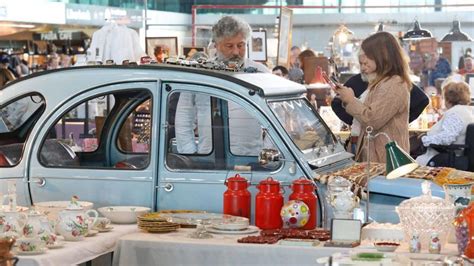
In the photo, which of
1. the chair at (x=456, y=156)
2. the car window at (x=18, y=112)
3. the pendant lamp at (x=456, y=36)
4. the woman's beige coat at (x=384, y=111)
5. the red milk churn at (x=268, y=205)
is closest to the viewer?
the red milk churn at (x=268, y=205)

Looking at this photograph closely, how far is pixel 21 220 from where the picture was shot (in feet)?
14.5

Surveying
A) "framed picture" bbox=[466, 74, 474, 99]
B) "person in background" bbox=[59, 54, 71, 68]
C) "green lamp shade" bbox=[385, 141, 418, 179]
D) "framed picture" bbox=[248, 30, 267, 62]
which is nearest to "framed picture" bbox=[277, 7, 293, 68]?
"framed picture" bbox=[248, 30, 267, 62]

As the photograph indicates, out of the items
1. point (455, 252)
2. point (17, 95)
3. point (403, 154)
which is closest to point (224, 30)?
point (17, 95)

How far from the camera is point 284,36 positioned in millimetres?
11078

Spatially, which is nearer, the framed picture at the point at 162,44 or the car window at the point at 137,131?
the car window at the point at 137,131

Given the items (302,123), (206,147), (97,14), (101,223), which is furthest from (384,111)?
(97,14)

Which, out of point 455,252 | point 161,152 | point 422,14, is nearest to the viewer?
point 455,252

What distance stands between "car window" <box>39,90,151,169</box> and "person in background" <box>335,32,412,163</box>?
1.16m

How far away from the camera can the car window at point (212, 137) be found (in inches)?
205

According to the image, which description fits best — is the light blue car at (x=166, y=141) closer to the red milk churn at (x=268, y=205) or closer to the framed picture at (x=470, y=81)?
the red milk churn at (x=268, y=205)

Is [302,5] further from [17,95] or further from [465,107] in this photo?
[17,95]

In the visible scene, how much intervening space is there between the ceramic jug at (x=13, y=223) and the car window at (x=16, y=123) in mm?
924

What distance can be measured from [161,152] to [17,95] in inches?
34.2

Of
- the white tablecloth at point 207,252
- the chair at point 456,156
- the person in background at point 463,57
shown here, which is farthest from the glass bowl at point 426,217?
the person in background at point 463,57
